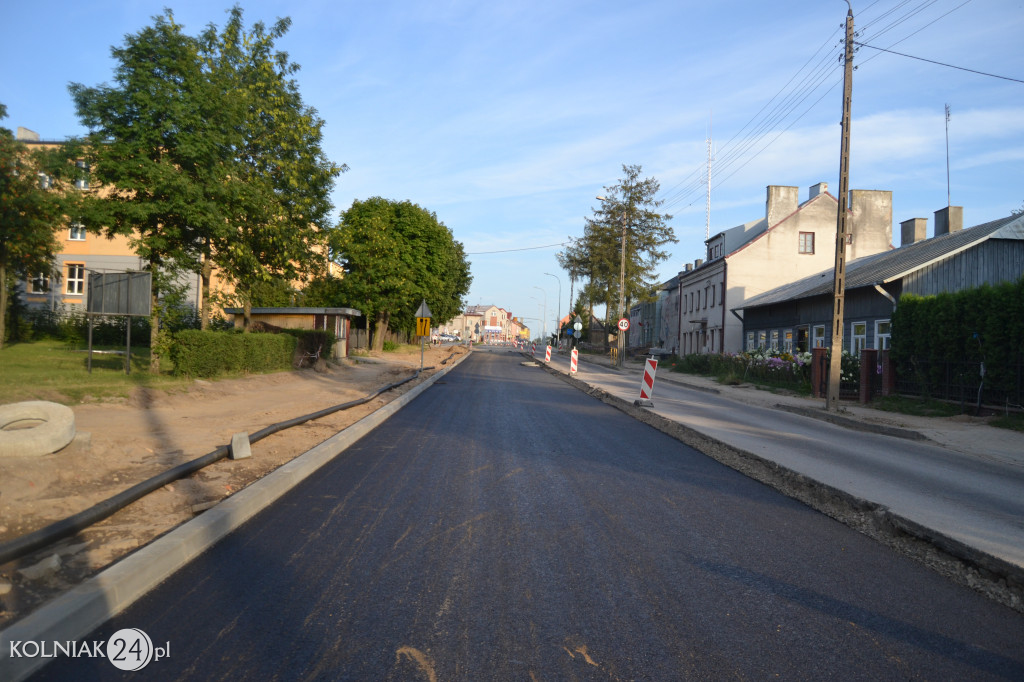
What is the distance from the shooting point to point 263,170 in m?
22.1

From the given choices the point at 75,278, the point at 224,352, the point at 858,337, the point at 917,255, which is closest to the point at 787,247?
the point at 917,255

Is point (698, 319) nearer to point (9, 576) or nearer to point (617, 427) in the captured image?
point (617, 427)

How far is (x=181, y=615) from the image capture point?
3750 millimetres

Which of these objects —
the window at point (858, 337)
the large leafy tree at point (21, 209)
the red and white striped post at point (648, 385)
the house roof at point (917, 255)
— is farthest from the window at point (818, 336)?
the large leafy tree at point (21, 209)

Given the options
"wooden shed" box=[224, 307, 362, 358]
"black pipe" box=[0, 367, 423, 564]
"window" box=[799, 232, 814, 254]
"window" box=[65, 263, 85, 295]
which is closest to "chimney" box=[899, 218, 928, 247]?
"window" box=[799, 232, 814, 254]

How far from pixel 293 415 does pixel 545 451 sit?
205 inches

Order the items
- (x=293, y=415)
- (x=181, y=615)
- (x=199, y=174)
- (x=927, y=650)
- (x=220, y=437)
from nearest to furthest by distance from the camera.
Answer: (x=927, y=650)
(x=181, y=615)
(x=220, y=437)
(x=293, y=415)
(x=199, y=174)

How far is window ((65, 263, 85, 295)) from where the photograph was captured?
1710 inches

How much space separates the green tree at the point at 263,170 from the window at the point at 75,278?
87.3 ft

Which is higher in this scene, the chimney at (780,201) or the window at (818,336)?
the chimney at (780,201)

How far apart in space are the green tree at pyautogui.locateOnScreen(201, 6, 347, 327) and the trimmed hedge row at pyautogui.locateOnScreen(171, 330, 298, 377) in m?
2.01

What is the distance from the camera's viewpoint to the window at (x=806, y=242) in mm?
44156

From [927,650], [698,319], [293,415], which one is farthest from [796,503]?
[698,319]

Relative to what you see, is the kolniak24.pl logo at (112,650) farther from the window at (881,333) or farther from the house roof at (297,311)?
the house roof at (297,311)
